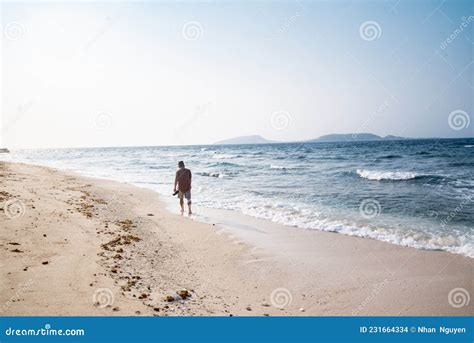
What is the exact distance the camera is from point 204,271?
17.8 ft

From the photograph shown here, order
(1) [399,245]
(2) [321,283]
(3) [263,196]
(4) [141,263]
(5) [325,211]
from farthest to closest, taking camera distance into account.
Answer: (3) [263,196]
(5) [325,211]
(1) [399,245]
(4) [141,263]
(2) [321,283]

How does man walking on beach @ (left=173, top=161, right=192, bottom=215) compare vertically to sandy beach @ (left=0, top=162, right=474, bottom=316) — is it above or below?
above

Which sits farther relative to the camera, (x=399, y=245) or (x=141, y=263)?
(x=399, y=245)

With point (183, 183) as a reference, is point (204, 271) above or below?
below

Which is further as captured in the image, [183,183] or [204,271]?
[183,183]

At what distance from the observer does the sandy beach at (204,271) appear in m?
4.05

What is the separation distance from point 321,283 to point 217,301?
75.4 inches

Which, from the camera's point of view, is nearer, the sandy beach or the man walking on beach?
the sandy beach

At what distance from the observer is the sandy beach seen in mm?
4047

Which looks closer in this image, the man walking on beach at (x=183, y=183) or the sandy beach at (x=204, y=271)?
the sandy beach at (x=204, y=271)

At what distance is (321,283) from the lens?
5.07 m

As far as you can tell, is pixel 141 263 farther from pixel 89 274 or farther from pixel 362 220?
pixel 362 220

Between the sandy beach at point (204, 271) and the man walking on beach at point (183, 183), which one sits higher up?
the man walking on beach at point (183, 183)

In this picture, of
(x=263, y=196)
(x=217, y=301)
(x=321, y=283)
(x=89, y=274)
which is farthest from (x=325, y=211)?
(x=89, y=274)
